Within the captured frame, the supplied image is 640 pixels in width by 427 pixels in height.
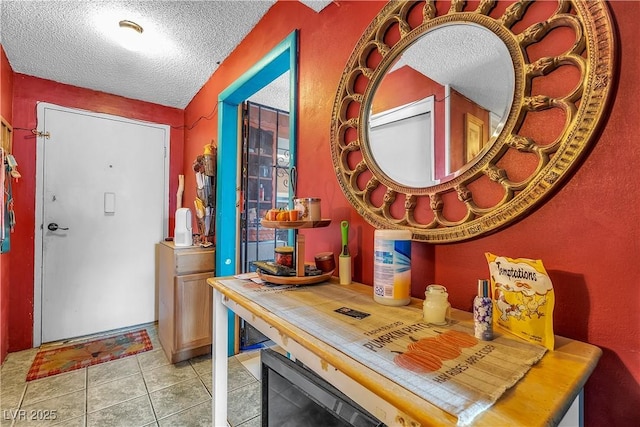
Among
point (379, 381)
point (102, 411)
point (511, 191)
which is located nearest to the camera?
point (379, 381)

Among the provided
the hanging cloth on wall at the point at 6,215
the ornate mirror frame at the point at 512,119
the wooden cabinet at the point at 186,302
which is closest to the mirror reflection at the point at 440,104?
the ornate mirror frame at the point at 512,119

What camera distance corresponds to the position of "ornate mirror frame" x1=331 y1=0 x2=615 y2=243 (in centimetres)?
60

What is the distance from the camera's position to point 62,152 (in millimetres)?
2465

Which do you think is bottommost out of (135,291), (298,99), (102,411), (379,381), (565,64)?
(102,411)

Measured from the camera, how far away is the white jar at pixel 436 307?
0.68m

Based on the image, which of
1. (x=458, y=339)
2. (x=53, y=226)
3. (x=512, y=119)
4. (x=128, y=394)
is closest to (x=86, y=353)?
(x=128, y=394)

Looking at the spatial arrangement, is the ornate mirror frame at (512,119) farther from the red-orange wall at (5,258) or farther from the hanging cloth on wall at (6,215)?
the red-orange wall at (5,258)

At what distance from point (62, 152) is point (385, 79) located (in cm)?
288

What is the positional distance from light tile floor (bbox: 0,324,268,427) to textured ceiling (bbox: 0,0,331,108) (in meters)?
2.22

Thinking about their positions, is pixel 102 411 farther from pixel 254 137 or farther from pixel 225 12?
pixel 225 12

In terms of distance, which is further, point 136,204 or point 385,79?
point 136,204

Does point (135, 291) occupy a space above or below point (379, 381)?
below

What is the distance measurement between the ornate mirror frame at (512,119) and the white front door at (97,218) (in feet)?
8.61

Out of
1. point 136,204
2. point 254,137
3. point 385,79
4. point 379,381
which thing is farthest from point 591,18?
point 136,204
